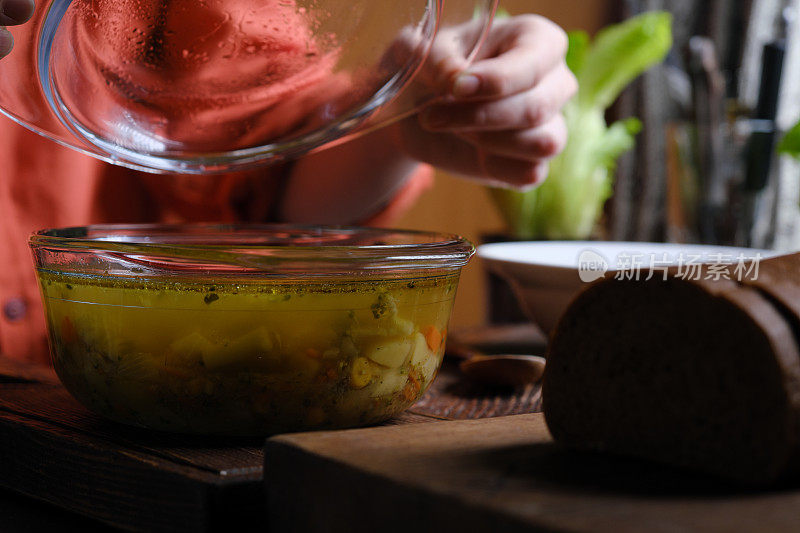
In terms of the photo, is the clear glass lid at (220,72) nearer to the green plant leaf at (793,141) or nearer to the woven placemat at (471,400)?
the woven placemat at (471,400)

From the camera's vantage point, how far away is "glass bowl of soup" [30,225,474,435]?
0.50 metres

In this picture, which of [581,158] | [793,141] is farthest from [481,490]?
[581,158]

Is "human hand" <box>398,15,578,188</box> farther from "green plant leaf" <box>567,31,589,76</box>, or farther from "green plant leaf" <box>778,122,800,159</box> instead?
"green plant leaf" <box>567,31,589,76</box>

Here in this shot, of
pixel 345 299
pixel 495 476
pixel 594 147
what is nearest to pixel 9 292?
pixel 345 299

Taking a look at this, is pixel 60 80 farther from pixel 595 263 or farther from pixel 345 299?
pixel 595 263

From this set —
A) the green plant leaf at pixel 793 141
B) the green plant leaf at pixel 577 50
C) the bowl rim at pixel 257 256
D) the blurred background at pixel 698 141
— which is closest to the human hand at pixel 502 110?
the bowl rim at pixel 257 256

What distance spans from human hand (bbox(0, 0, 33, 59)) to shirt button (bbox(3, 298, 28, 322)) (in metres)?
0.66

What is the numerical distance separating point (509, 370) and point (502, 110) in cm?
26

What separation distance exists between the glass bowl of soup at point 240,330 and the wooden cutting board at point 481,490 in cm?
6

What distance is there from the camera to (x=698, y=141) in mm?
1389

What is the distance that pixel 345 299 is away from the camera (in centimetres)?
52

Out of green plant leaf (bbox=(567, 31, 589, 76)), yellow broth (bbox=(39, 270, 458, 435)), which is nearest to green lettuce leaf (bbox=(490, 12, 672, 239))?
green plant leaf (bbox=(567, 31, 589, 76))

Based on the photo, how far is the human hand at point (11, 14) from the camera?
18.8 inches

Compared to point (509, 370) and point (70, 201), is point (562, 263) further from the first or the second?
point (70, 201)
